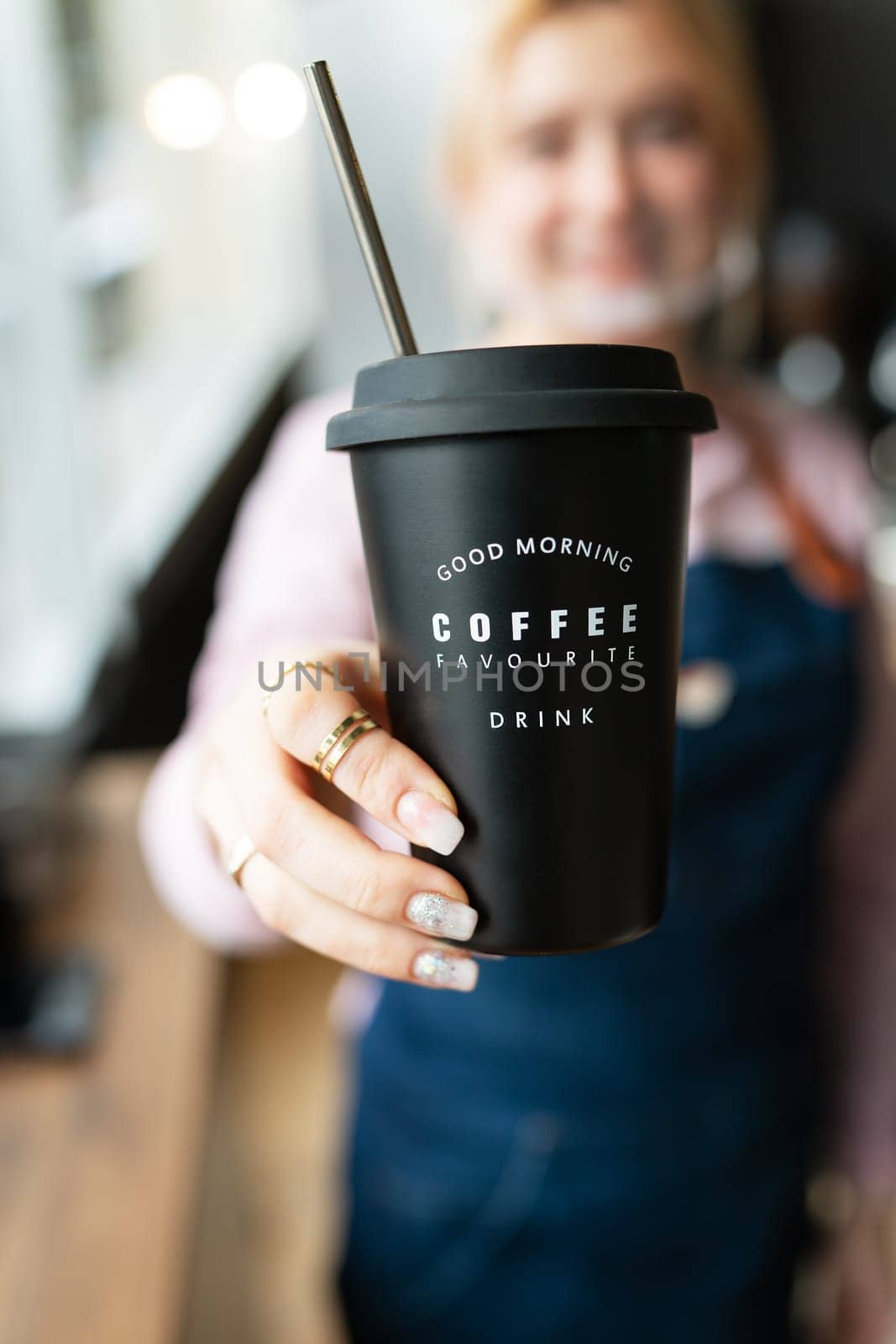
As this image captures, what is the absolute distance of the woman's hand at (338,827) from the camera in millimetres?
294

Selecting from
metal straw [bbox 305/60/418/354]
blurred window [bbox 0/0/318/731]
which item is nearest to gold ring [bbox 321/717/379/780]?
metal straw [bbox 305/60/418/354]

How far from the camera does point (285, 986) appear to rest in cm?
185

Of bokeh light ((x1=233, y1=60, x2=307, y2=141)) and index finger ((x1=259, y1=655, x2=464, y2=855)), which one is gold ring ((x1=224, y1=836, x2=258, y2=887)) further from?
bokeh light ((x1=233, y1=60, x2=307, y2=141))

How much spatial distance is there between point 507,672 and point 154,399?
1.06m

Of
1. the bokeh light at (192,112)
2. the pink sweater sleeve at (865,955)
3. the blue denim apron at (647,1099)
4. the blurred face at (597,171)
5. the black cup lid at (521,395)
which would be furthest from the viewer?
the pink sweater sleeve at (865,955)

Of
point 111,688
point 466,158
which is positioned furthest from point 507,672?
point 111,688

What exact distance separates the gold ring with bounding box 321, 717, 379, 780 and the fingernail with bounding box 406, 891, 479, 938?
4 cm

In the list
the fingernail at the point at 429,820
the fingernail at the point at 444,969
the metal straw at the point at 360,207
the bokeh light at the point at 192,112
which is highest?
the bokeh light at the point at 192,112

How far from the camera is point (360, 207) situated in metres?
0.28

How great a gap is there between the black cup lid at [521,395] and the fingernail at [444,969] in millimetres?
149

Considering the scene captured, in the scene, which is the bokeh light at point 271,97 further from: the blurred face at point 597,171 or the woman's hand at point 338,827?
the woman's hand at point 338,827

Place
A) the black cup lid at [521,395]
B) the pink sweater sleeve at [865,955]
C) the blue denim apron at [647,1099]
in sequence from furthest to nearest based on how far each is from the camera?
the pink sweater sleeve at [865,955], the blue denim apron at [647,1099], the black cup lid at [521,395]

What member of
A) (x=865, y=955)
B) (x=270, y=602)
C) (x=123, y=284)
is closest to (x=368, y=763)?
(x=270, y=602)

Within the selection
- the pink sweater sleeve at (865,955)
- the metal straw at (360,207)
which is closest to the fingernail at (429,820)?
the metal straw at (360,207)
